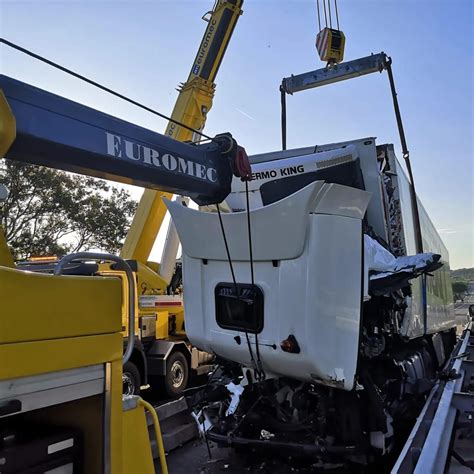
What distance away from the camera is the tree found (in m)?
20.9

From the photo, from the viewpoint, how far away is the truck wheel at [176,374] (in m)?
8.98

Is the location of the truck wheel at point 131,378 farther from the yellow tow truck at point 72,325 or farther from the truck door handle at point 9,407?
the truck door handle at point 9,407

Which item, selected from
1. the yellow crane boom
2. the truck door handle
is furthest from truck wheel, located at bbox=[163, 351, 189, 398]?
the truck door handle

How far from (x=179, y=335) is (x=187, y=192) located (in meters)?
7.34

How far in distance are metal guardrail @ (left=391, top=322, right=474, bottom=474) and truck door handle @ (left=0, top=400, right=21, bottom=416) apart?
2129 millimetres

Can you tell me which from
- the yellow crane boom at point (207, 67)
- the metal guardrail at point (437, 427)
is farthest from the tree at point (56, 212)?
the metal guardrail at point (437, 427)

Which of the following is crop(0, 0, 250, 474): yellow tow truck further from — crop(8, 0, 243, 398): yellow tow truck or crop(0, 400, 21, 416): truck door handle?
crop(8, 0, 243, 398): yellow tow truck

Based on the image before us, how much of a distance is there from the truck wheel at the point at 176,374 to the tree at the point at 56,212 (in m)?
12.7

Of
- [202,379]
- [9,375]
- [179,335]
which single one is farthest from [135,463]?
[202,379]

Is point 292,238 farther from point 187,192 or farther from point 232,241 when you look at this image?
point 187,192

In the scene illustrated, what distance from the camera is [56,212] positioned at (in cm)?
2311

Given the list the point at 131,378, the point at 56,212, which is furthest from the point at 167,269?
the point at 56,212

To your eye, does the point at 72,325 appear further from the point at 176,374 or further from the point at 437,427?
the point at 176,374

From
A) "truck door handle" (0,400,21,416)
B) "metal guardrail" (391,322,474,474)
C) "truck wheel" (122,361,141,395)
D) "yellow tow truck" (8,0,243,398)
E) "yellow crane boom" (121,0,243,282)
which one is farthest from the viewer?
"yellow crane boom" (121,0,243,282)
